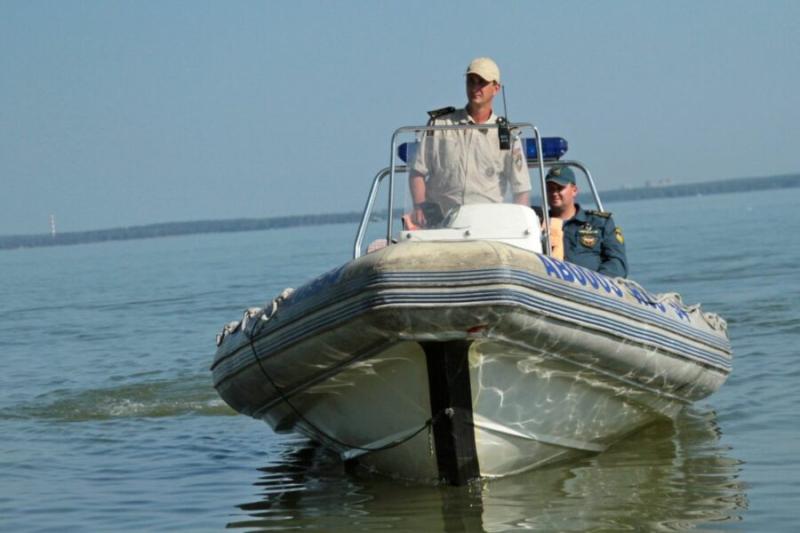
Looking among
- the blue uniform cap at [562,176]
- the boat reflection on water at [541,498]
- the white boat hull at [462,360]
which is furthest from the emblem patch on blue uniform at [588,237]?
the boat reflection on water at [541,498]

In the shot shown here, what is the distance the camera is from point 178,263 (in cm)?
3762

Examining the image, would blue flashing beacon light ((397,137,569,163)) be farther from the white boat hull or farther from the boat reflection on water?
the boat reflection on water

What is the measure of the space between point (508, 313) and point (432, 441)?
94 cm

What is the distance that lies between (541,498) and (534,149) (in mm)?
1937

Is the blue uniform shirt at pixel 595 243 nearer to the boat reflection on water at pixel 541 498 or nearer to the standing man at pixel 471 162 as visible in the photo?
the standing man at pixel 471 162

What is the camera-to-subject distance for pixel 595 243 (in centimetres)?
769

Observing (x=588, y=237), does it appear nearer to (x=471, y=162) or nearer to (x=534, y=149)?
(x=534, y=149)

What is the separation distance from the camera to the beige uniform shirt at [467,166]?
7.09 meters

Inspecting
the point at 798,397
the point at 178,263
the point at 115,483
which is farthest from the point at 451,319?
the point at 178,263

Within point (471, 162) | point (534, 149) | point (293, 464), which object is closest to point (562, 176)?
point (534, 149)

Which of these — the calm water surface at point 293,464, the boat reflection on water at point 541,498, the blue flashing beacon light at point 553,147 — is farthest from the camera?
the blue flashing beacon light at point 553,147

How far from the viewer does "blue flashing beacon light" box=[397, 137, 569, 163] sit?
7258 millimetres

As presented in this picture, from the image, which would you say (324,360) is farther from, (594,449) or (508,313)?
(594,449)

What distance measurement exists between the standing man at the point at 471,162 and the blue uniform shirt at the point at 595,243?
2.08 feet
